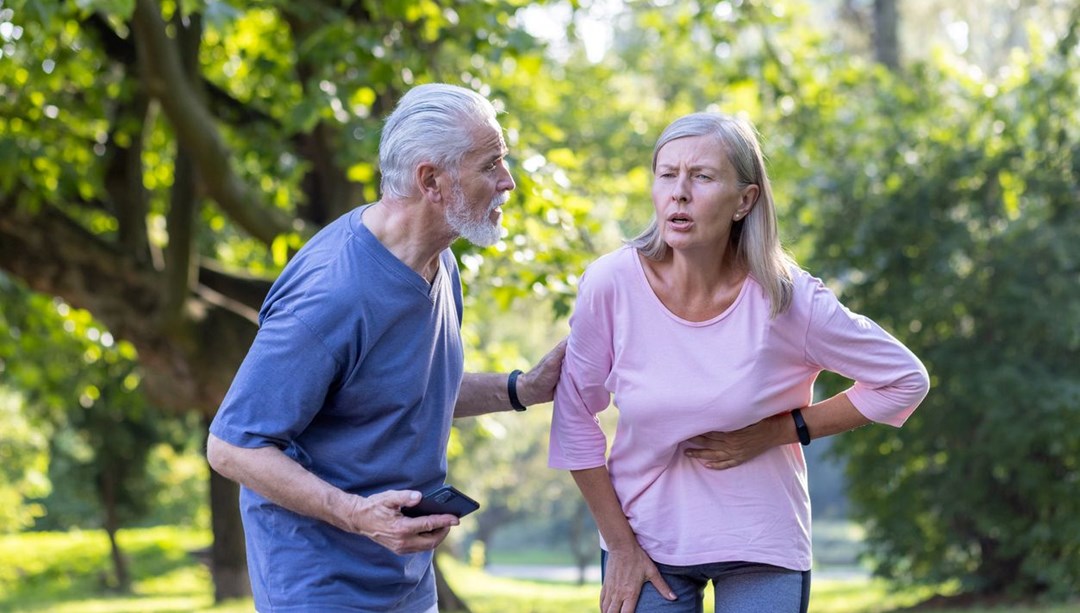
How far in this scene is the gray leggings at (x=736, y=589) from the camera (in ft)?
9.64

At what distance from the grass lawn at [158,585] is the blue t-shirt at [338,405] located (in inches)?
384

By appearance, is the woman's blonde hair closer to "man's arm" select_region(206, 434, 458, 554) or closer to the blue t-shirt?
the blue t-shirt

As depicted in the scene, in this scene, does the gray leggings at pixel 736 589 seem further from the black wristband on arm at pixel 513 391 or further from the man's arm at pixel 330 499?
the man's arm at pixel 330 499

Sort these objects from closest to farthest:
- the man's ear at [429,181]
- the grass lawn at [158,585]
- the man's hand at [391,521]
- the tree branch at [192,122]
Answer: the man's hand at [391,521] → the man's ear at [429,181] → the tree branch at [192,122] → the grass lawn at [158,585]

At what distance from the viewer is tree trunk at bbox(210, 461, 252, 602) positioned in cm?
1326

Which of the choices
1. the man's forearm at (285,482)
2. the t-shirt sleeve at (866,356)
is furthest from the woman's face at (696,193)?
the man's forearm at (285,482)

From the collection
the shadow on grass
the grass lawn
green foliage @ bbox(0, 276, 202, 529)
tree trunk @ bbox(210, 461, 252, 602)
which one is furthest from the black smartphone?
the shadow on grass

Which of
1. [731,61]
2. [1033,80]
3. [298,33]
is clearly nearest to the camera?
[298,33]

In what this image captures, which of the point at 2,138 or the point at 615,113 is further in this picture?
the point at 615,113

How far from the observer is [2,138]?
312 inches

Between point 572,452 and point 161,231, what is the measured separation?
9445 mm

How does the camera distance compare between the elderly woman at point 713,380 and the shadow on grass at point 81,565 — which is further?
the shadow on grass at point 81,565

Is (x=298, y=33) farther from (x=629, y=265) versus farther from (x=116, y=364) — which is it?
(x=629, y=265)

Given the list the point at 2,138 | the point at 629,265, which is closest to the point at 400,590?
the point at 629,265
